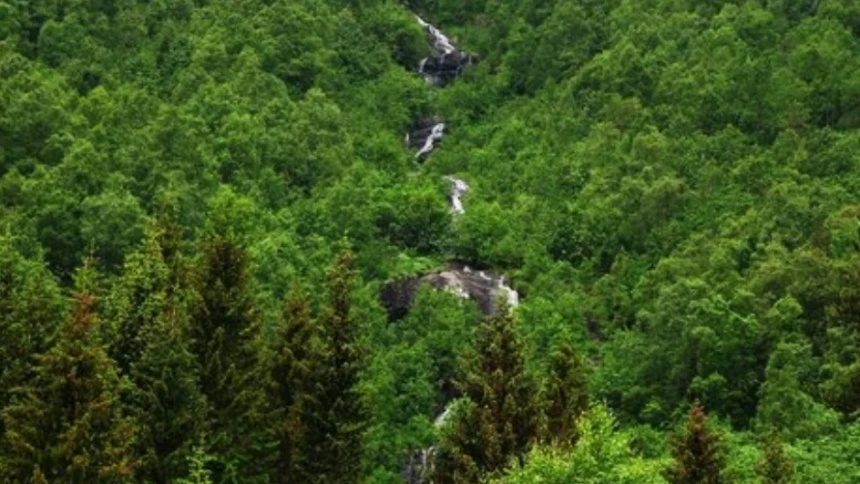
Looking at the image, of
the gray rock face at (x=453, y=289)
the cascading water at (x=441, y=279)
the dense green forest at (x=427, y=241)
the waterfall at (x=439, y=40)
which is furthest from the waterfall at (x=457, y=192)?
the waterfall at (x=439, y=40)

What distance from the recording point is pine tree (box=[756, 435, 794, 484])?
39.7 metres

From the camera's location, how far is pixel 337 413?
44.7m

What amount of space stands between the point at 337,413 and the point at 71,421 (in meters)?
10.4

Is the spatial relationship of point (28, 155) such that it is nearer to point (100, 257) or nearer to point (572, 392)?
point (100, 257)

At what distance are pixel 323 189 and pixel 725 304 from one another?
3036 centimetres

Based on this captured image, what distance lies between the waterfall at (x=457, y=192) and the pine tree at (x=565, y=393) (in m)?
35.8

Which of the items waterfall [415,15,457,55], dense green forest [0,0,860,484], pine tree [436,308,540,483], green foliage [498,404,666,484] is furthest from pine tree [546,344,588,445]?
waterfall [415,15,457,55]

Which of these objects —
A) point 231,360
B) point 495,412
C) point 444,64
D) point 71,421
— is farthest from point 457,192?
point 71,421

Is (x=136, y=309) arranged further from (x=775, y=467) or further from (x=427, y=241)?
(x=427, y=241)

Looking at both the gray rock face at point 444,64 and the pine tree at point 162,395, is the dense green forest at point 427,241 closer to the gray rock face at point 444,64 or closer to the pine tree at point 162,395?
the pine tree at point 162,395

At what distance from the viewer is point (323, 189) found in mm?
A: 82250

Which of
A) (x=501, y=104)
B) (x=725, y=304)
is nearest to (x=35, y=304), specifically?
(x=725, y=304)

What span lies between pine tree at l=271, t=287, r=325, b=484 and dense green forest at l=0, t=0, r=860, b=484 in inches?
5.3

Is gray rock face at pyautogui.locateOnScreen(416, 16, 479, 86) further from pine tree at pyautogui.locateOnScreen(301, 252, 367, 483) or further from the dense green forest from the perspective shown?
pine tree at pyautogui.locateOnScreen(301, 252, 367, 483)
